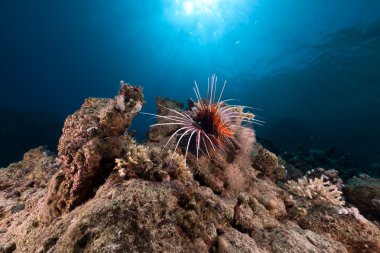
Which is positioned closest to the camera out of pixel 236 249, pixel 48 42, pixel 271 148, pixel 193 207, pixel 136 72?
pixel 236 249

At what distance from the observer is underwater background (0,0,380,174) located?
29.8 metres

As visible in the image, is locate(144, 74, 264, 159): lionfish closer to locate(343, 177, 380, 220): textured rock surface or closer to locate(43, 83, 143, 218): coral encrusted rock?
locate(43, 83, 143, 218): coral encrusted rock

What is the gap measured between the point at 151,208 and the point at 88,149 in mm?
1206

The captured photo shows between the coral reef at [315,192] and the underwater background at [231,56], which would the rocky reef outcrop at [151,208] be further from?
the underwater background at [231,56]

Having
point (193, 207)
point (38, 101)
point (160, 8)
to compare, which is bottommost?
point (193, 207)

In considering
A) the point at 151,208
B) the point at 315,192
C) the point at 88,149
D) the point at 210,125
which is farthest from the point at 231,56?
the point at 151,208

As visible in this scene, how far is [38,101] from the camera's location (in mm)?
96562

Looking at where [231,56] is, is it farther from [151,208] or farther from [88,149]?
[151,208]

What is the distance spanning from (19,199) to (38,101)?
111092mm

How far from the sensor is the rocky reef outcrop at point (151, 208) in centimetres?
209

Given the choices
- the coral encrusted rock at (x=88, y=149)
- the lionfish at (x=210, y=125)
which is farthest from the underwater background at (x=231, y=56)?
the coral encrusted rock at (x=88, y=149)

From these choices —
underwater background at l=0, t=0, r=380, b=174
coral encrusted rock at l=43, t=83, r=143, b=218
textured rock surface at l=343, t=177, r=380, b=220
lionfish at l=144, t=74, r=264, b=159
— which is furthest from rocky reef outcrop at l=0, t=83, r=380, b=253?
underwater background at l=0, t=0, r=380, b=174

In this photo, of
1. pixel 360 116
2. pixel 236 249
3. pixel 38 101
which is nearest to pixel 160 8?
pixel 360 116

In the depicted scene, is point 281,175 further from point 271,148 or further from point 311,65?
point 311,65
